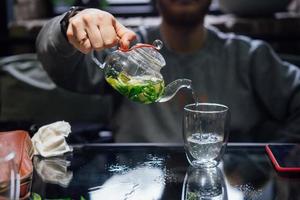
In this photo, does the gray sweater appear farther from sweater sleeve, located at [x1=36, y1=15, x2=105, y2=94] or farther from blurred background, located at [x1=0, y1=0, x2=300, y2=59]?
blurred background, located at [x1=0, y1=0, x2=300, y2=59]

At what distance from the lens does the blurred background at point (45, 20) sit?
167 cm

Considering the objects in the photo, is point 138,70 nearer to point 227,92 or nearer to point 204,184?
point 204,184

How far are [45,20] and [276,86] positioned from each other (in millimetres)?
1218

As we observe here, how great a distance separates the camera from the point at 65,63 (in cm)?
125

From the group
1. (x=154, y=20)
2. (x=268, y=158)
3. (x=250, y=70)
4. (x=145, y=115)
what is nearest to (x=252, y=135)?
(x=250, y=70)

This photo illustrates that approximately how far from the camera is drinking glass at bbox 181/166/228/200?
0.74 metres

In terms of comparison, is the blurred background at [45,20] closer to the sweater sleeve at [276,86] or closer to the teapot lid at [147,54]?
the sweater sleeve at [276,86]

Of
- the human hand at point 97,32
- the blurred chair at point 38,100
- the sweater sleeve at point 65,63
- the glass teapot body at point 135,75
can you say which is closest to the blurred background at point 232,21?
the blurred chair at point 38,100

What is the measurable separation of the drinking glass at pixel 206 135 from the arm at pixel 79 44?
192 mm

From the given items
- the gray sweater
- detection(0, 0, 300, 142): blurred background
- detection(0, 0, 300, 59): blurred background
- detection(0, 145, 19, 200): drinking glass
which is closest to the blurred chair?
detection(0, 0, 300, 142): blurred background

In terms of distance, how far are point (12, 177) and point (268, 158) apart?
56 centimetres

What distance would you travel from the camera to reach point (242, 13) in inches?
83.0

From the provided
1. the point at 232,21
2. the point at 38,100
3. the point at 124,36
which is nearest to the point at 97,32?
the point at 124,36

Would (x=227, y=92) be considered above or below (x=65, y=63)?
below
